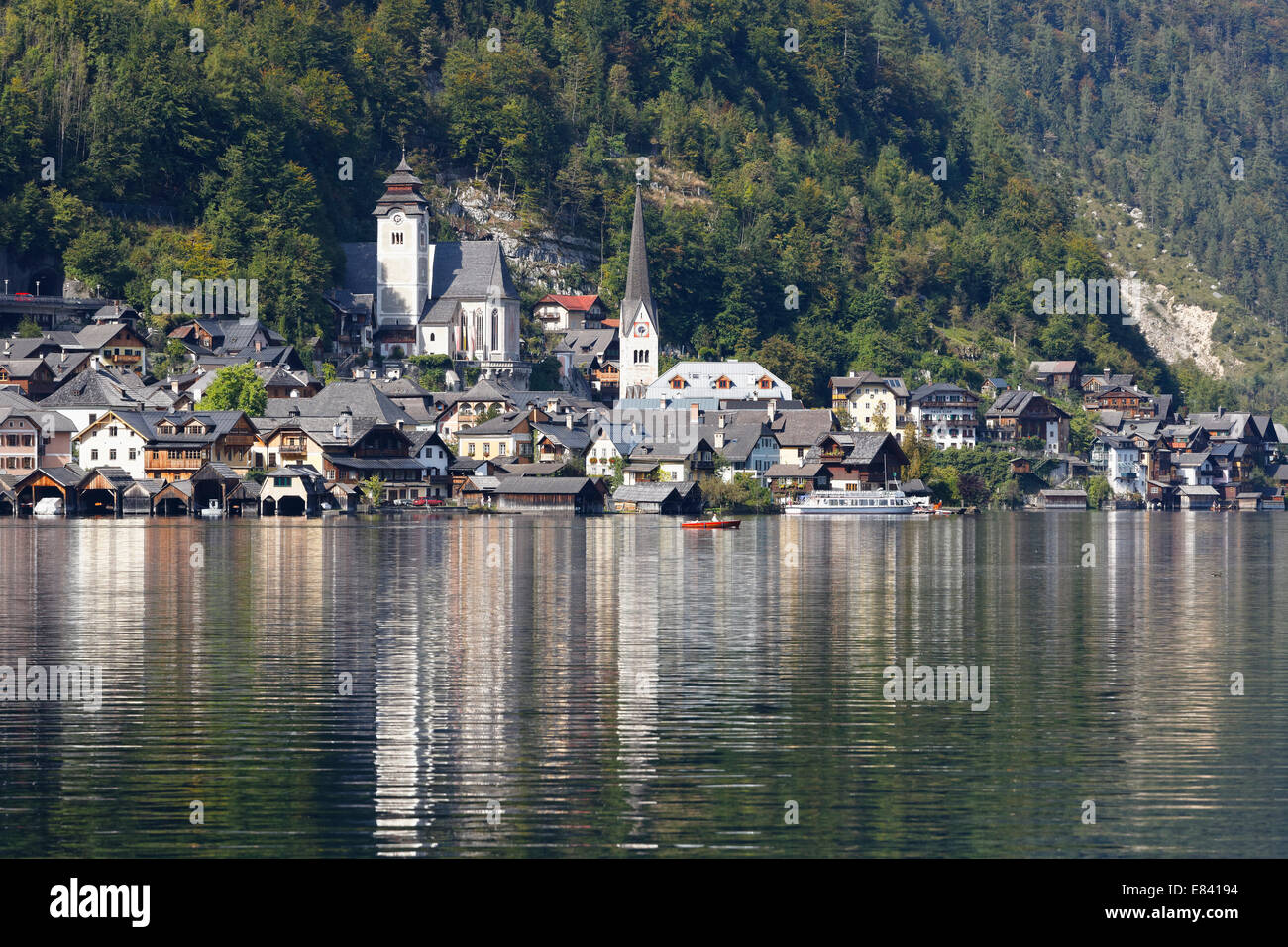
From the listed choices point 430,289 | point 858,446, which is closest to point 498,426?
point 858,446

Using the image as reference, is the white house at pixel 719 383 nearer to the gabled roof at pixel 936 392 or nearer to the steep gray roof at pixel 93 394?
the gabled roof at pixel 936 392

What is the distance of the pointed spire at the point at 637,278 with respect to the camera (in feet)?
471

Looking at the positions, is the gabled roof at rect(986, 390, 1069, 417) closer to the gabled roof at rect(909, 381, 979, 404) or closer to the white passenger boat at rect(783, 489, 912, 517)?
the gabled roof at rect(909, 381, 979, 404)

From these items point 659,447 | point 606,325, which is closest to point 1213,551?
point 659,447

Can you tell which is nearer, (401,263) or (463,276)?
(463,276)

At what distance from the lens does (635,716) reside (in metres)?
26.1

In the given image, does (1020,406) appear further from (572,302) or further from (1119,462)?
(572,302)

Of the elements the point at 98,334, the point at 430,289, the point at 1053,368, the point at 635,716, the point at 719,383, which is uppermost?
the point at 430,289

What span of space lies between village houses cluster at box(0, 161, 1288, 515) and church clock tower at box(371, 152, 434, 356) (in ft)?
0.58

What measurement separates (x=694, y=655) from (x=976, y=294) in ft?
464

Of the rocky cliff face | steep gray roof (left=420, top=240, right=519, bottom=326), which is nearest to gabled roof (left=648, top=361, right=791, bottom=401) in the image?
steep gray roof (left=420, top=240, right=519, bottom=326)

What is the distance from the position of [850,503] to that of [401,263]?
47641mm

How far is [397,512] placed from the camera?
105 m
